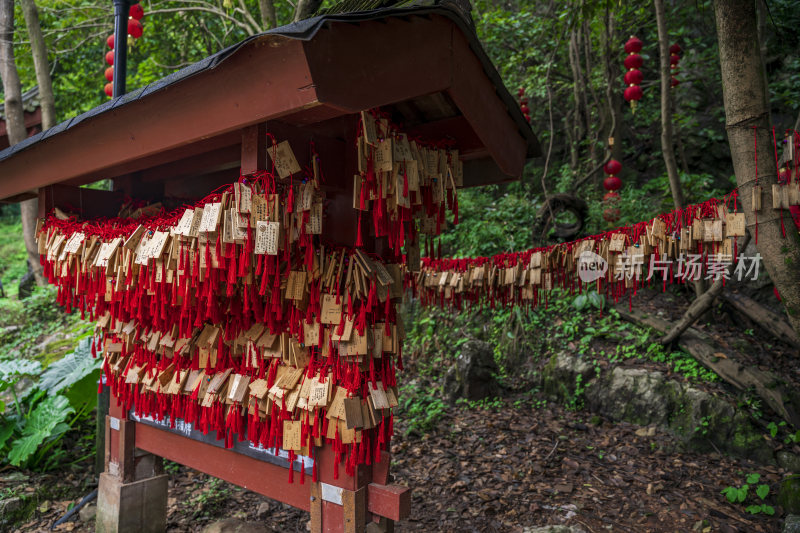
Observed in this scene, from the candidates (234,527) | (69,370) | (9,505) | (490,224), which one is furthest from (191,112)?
(490,224)

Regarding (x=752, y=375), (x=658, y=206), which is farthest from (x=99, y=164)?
(x=658, y=206)

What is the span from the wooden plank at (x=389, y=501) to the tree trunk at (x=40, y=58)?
771 centimetres

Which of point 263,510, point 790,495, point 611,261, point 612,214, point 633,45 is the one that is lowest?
point 263,510

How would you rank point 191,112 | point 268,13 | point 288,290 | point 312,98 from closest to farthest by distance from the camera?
1. point 312,98
2. point 191,112
3. point 288,290
4. point 268,13

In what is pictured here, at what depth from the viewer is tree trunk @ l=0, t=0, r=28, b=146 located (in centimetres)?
710

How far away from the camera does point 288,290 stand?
2.17m

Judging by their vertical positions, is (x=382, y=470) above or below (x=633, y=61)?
below

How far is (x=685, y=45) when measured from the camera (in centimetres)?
944

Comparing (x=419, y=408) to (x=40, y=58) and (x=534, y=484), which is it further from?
(x=40, y=58)

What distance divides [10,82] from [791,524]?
10656 mm

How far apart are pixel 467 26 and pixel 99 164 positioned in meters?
1.88

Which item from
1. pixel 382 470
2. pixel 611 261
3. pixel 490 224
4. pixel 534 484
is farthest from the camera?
pixel 490 224

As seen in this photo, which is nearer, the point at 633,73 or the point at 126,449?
the point at 126,449

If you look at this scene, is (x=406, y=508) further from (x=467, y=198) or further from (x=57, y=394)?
(x=467, y=198)
